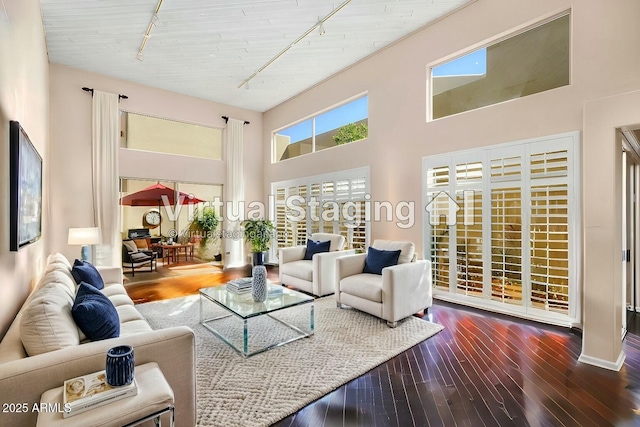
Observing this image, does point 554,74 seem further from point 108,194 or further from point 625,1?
point 108,194

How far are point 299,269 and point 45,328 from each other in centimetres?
354

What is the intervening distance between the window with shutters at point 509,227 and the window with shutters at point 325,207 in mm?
1312

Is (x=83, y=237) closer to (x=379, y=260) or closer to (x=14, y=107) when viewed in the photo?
(x=14, y=107)

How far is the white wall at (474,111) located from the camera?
9.40 ft

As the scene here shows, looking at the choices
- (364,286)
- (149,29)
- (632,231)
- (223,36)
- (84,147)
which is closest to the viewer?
(364,286)

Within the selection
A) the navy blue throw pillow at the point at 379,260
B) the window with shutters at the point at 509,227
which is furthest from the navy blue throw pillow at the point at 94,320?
the window with shutters at the point at 509,227

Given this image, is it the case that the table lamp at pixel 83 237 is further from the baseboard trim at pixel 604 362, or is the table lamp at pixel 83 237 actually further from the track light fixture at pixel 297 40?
the baseboard trim at pixel 604 362

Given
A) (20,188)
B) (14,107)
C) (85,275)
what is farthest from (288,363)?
(14,107)

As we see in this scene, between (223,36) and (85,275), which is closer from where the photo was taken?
(85,275)

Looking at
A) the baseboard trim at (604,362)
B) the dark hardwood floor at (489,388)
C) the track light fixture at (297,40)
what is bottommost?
the dark hardwood floor at (489,388)

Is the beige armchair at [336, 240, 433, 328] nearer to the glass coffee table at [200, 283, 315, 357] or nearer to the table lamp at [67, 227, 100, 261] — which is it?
the glass coffee table at [200, 283, 315, 357]

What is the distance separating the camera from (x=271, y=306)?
3.00 m

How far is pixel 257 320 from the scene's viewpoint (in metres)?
3.62

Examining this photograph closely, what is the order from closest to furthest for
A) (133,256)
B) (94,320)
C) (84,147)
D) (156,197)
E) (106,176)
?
(94,320) → (84,147) → (106,176) → (133,256) → (156,197)
